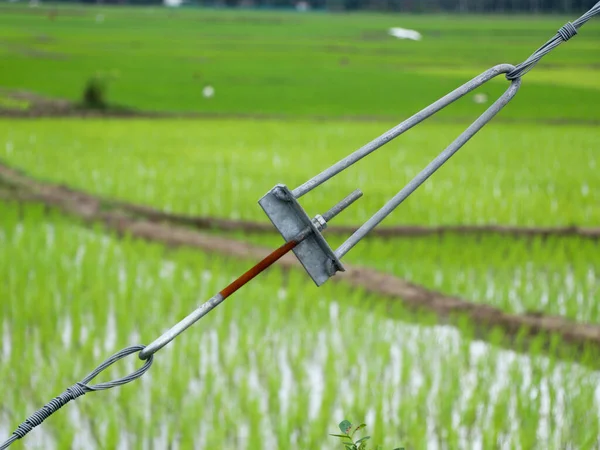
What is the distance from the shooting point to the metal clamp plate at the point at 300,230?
47.8 inches

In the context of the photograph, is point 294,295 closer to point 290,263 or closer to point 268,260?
point 290,263

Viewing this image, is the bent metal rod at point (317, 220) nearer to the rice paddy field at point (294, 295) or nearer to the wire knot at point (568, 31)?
the wire knot at point (568, 31)

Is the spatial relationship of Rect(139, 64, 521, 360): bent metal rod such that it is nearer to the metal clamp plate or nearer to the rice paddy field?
the metal clamp plate

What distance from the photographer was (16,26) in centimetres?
2945

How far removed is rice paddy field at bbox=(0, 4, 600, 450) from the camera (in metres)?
2.95

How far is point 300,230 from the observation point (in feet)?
4.10

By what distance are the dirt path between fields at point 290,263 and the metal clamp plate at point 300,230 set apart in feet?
8.77

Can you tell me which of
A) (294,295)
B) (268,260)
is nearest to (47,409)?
(268,260)

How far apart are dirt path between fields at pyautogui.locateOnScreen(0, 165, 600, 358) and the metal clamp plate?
267 cm

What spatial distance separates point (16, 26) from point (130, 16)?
1056 cm

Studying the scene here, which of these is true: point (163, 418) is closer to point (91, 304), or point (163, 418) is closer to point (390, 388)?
point (390, 388)

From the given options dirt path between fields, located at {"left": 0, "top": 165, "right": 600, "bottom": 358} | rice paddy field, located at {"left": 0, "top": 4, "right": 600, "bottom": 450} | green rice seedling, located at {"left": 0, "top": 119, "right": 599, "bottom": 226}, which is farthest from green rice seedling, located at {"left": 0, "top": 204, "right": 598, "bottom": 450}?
green rice seedling, located at {"left": 0, "top": 119, "right": 599, "bottom": 226}

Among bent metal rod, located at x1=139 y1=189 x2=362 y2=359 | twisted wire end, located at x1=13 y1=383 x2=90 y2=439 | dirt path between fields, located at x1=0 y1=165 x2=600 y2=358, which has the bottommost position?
twisted wire end, located at x1=13 y1=383 x2=90 y2=439

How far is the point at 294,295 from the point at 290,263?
24.1 inches
